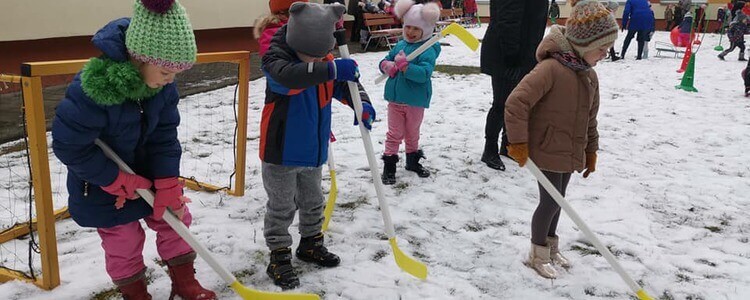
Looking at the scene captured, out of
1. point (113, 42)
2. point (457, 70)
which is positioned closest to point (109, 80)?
point (113, 42)

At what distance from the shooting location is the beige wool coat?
8.64 feet

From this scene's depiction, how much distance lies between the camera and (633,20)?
1240 centimetres

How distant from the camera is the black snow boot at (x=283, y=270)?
8.96ft

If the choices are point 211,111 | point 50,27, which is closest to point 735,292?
point 211,111

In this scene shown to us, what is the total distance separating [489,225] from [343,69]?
172 cm

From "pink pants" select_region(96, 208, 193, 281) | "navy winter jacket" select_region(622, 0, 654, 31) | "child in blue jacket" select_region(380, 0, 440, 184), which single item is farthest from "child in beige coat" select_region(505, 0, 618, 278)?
"navy winter jacket" select_region(622, 0, 654, 31)

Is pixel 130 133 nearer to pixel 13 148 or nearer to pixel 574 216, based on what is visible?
pixel 574 216

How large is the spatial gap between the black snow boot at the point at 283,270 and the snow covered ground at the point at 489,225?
2.8 inches

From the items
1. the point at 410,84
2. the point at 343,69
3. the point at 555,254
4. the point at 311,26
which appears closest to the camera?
the point at 311,26

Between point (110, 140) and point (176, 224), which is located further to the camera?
point (176, 224)

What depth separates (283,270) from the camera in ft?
9.00

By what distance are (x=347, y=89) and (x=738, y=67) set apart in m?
11.7

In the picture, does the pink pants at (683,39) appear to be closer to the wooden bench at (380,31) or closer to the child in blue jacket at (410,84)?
the wooden bench at (380,31)

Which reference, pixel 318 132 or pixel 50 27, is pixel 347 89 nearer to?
pixel 318 132
